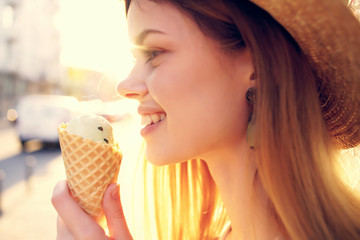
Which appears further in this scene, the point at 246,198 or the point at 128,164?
the point at 128,164

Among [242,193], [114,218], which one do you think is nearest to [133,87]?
[114,218]

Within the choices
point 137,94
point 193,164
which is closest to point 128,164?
point 193,164

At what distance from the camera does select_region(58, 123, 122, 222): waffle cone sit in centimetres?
170

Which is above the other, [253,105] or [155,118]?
[253,105]

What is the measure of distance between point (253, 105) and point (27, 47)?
135 ft

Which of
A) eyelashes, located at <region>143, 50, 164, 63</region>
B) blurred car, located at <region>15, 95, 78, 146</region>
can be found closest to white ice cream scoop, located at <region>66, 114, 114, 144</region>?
eyelashes, located at <region>143, 50, 164, 63</region>

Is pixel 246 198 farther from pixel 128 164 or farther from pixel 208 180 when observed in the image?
pixel 128 164

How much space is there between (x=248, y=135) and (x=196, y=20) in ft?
1.94

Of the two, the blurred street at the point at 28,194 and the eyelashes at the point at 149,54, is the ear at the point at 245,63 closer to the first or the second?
the eyelashes at the point at 149,54

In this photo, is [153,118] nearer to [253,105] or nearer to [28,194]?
[253,105]

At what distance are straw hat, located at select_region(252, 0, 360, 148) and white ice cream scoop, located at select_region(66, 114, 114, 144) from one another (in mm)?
1040

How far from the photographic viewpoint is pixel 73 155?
5.87ft

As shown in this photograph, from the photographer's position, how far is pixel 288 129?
1.36m

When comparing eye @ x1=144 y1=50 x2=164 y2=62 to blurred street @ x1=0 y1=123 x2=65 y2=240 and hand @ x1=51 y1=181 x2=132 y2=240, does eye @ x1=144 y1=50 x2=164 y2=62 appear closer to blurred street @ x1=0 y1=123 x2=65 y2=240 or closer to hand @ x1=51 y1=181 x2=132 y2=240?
hand @ x1=51 y1=181 x2=132 y2=240
